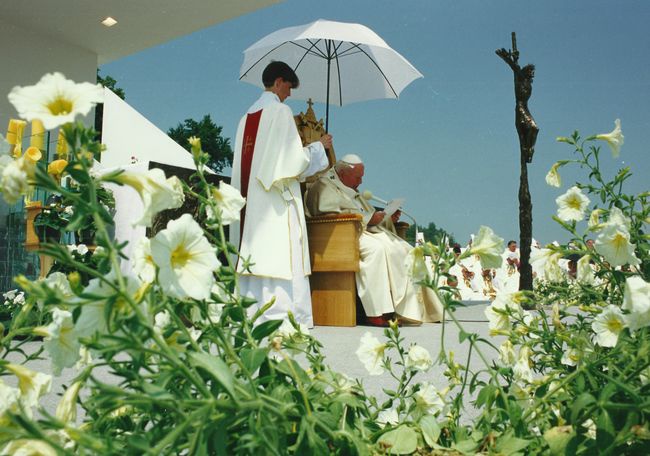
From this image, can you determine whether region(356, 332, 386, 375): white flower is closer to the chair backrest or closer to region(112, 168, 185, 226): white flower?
region(112, 168, 185, 226): white flower

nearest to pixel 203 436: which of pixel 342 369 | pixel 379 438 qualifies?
pixel 379 438

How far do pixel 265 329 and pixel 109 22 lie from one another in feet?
26.6

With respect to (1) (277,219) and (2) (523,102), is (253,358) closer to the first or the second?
(1) (277,219)

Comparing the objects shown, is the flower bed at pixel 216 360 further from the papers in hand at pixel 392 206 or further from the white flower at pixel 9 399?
the papers in hand at pixel 392 206

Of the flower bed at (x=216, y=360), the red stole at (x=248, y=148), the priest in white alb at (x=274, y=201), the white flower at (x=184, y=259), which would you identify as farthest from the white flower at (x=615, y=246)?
the red stole at (x=248, y=148)

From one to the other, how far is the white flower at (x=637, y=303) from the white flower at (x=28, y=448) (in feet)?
1.55

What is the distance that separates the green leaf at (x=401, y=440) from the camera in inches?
26.5

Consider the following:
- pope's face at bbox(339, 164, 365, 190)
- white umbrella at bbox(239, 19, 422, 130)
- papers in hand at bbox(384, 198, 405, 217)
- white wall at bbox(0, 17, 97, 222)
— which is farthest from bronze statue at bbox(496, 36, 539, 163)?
white wall at bbox(0, 17, 97, 222)

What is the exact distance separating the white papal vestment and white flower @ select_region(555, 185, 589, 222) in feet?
11.6

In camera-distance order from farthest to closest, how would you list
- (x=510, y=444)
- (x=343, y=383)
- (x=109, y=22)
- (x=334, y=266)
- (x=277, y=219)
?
(x=109, y=22), (x=334, y=266), (x=277, y=219), (x=343, y=383), (x=510, y=444)

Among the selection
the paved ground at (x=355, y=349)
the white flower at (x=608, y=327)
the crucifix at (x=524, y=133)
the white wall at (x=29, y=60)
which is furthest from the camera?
the crucifix at (x=524, y=133)

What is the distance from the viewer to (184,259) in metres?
0.49

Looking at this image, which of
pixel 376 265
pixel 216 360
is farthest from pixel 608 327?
pixel 376 265

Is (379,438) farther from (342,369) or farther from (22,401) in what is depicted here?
(342,369)
